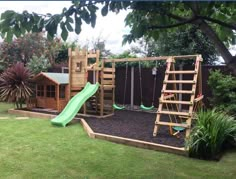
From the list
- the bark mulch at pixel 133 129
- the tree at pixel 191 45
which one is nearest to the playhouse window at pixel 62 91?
the bark mulch at pixel 133 129

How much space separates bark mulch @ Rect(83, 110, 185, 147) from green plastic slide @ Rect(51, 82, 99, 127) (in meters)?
0.53

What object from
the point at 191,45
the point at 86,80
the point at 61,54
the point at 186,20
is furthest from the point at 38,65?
the point at 186,20

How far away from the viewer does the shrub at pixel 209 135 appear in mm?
4824

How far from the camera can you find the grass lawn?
4028mm

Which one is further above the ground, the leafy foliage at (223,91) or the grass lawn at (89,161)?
the leafy foliage at (223,91)

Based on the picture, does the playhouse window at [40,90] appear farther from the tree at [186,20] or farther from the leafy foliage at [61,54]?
the tree at [186,20]

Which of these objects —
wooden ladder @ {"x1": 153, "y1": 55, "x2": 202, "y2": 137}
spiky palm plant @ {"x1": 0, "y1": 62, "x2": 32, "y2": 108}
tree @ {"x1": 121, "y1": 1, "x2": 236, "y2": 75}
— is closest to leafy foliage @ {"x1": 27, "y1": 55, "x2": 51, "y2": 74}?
spiky palm plant @ {"x1": 0, "y1": 62, "x2": 32, "y2": 108}

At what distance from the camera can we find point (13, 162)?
14.4 feet

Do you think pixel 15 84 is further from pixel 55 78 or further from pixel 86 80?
pixel 86 80

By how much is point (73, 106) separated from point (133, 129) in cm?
231

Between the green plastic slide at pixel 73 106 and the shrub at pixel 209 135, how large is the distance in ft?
12.1

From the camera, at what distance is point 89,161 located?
4559 millimetres

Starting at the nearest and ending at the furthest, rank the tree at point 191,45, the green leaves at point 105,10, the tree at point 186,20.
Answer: the green leaves at point 105,10, the tree at point 186,20, the tree at point 191,45

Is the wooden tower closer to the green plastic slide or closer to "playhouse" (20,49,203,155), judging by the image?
"playhouse" (20,49,203,155)
